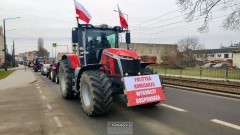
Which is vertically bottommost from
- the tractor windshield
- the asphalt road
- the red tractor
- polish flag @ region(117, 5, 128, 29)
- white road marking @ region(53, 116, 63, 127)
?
white road marking @ region(53, 116, 63, 127)

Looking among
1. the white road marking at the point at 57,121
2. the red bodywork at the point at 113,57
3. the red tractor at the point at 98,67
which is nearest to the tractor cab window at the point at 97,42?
the red tractor at the point at 98,67

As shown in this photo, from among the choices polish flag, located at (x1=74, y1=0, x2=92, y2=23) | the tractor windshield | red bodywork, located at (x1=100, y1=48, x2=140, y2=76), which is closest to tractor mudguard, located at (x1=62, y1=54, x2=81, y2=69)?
the tractor windshield

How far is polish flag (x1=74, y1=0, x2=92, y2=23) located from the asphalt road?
10.4 feet

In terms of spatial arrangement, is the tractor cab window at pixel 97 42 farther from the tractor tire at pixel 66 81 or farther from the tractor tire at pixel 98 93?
the tractor tire at pixel 98 93

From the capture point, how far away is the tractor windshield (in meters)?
11.8

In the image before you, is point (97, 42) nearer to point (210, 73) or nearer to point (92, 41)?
point (92, 41)

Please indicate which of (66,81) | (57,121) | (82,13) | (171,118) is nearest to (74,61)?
(66,81)

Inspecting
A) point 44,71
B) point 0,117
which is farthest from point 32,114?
point 44,71

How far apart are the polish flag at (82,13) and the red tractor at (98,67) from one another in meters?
0.25

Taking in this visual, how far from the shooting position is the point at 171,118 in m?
9.12

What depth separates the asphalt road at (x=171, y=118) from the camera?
777 cm

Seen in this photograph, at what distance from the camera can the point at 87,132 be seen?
7801 millimetres

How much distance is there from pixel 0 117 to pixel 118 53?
13.9ft

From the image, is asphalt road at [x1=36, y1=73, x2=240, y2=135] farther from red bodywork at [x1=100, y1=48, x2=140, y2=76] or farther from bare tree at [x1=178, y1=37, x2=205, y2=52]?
bare tree at [x1=178, y1=37, x2=205, y2=52]
